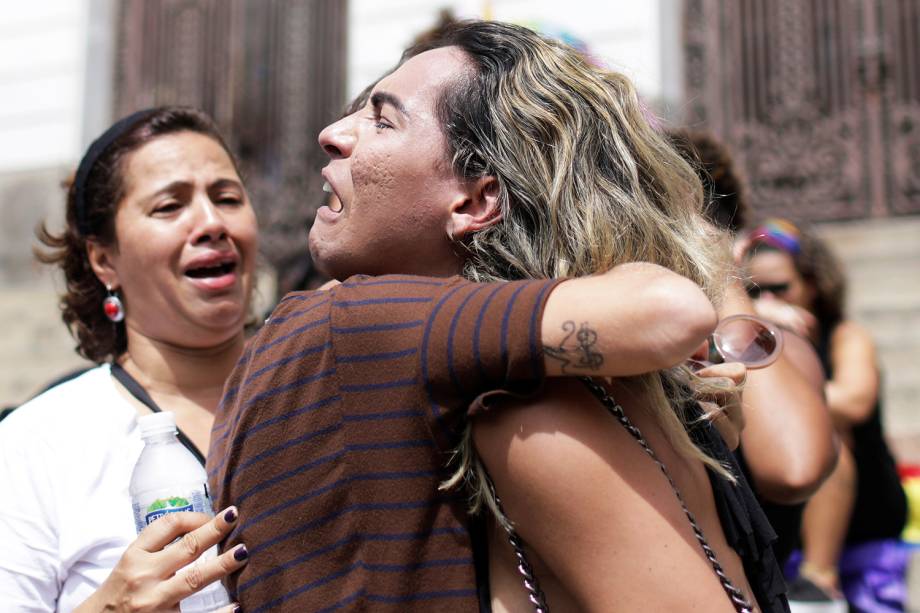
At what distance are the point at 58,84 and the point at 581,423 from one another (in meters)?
10.7

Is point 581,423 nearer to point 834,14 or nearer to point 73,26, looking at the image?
point 834,14

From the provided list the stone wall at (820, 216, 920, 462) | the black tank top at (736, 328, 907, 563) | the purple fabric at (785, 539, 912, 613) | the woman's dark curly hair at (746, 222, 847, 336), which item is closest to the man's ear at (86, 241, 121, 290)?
the woman's dark curly hair at (746, 222, 847, 336)

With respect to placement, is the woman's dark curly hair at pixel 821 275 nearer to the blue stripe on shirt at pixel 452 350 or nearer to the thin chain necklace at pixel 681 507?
the thin chain necklace at pixel 681 507

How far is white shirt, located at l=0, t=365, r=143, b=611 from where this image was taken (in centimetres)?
191

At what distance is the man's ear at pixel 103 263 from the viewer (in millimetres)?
2471

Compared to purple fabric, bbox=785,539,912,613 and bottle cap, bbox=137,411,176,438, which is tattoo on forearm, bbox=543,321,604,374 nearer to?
bottle cap, bbox=137,411,176,438

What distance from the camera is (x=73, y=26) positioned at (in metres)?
10.8

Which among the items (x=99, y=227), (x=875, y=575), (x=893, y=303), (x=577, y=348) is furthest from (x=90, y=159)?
(x=893, y=303)

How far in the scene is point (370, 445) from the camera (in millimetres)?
1401

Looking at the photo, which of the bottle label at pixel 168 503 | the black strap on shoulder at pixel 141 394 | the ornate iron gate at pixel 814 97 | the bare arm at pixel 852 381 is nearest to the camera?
the bottle label at pixel 168 503

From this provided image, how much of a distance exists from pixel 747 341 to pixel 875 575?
275cm

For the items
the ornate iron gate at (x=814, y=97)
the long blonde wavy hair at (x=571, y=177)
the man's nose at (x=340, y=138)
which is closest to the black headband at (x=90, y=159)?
the man's nose at (x=340, y=138)

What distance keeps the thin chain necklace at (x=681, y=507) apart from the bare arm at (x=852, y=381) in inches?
107

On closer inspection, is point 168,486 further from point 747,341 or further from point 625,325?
point 747,341
